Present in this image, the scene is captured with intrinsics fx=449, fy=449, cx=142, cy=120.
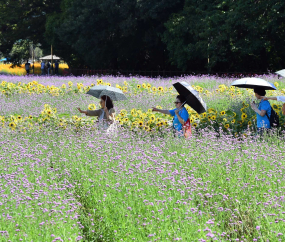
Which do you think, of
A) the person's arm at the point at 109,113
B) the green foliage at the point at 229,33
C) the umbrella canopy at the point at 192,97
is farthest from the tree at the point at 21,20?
the umbrella canopy at the point at 192,97

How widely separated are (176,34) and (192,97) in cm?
1958

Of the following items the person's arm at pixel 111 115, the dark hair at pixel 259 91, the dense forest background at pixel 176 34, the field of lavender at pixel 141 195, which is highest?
the dense forest background at pixel 176 34

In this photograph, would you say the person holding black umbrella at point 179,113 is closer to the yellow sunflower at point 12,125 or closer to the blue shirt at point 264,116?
the blue shirt at point 264,116

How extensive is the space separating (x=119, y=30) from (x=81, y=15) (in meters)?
2.74

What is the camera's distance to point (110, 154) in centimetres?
571

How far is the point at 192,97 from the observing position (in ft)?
24.9

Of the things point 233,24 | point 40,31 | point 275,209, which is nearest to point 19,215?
point 275,209

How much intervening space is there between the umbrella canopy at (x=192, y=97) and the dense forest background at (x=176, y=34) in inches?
608

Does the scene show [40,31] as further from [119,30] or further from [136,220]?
[136,220]

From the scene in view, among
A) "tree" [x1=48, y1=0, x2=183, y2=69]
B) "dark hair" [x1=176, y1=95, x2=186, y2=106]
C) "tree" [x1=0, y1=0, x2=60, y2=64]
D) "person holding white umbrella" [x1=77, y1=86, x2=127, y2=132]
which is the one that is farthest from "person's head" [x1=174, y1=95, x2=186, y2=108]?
"tree" [x1=0, y1=0, x2=60, y2=64]

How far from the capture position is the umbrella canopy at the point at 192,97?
287 inches

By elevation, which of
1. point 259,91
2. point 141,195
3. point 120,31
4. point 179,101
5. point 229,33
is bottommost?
point 141,195

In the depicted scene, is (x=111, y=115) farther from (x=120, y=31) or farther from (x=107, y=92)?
(x=120, y=31)

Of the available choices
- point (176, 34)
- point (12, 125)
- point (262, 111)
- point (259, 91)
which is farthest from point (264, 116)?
point (176, 34)
